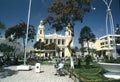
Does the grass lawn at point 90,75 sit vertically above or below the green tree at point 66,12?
below

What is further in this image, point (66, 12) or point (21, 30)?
point (21, 30)

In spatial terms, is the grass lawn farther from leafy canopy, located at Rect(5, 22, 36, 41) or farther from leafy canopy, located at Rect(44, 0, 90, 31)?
leafy canopy, located at Rect(5, 22, 36, 41)

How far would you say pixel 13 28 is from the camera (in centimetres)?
4912

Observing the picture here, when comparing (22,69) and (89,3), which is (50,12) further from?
(22,69)

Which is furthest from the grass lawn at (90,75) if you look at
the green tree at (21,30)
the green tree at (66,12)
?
the green tree at (21,30)

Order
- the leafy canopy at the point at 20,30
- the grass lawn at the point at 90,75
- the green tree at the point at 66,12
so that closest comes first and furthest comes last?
the grass lawn at the point at 90,75
the green tree at the point at 66,12
the leafy canopy at the point at 20,30

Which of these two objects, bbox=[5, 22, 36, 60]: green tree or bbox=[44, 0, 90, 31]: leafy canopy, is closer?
bbox=[44, 0, 90, 31]: leafy canopy

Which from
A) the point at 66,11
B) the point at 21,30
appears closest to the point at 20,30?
the point at 21,30

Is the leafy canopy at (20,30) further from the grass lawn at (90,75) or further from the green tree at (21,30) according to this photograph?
the grass lawn at (90,75)

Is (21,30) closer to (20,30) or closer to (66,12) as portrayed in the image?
(20,30)

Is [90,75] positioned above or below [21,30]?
below

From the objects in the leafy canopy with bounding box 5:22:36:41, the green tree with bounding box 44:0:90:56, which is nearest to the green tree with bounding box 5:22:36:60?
the leafy canopy with bounding box 5:22:36:41

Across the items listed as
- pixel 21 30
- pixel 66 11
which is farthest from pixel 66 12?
pixel 21 30

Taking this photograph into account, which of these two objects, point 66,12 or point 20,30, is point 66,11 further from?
point 20,30
